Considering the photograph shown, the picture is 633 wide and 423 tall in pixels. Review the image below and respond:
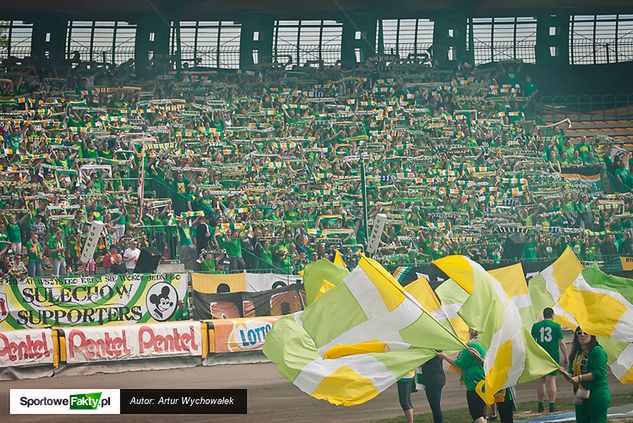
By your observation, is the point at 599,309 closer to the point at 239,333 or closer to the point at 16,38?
the point at 239,333

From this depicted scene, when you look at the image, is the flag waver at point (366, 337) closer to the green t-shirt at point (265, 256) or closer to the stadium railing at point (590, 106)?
the green t-shirt at point (265, 256)

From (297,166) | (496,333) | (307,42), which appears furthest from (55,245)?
(307,42)

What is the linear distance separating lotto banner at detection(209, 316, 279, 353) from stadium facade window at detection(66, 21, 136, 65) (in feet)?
53.8

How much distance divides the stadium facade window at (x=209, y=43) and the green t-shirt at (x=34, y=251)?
13.5 metres

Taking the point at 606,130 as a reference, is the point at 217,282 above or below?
below

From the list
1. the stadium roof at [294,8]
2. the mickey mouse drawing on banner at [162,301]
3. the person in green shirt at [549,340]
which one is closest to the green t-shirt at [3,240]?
the mickey mouse drawing on banner at [162,301]

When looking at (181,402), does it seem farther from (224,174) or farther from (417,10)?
(417,10)

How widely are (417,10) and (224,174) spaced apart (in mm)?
12674

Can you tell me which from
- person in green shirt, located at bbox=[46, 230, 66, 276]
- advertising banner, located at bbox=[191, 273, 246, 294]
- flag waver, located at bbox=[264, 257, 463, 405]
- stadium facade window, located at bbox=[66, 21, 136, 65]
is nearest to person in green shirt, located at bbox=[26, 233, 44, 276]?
person in green shirt, located at bbox=[46, 230, 66, 276]

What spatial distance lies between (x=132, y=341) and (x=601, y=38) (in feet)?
87.0

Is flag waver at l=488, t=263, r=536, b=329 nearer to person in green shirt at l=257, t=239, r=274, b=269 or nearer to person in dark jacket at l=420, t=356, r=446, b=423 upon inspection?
person in dark jacket at l=420, t=356, r=446, b=423

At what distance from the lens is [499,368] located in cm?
960

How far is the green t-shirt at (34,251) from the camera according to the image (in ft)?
75.0

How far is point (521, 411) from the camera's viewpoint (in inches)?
543
